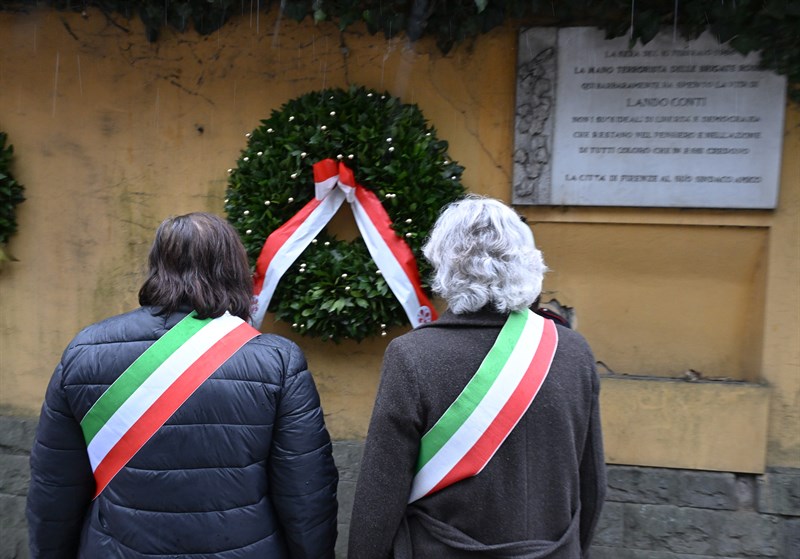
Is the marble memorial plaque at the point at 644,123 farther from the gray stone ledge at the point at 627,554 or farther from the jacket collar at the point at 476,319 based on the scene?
the jacket collar at the point at 476,319

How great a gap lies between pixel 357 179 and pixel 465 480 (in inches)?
78.9

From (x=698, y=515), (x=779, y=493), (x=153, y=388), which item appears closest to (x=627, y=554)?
(x=698, y=515)

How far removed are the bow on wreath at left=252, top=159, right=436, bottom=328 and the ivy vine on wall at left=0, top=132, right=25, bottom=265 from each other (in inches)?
59.9

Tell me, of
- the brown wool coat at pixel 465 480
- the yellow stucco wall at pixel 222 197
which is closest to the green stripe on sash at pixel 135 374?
the brown wool coat at pixel 465 480

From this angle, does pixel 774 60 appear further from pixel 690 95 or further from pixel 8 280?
pixel 8 280

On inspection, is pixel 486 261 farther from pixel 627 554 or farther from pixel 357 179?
pixel 627 554

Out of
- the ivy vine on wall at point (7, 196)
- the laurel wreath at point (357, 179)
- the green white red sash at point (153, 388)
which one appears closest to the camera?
the green white red sash at point (153, 388)

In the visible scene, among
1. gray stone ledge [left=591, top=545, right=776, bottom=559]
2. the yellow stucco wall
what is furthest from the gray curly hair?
gray stone ledge [left=591, top=545, right=776, bottom=559]

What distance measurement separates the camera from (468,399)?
1.86 metres

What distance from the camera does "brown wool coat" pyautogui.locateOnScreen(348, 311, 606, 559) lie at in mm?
1861

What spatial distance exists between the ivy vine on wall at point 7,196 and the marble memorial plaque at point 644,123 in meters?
2.72

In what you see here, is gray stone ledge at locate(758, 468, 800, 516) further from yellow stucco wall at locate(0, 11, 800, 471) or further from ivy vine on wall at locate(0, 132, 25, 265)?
ivy vine on wall at locate(0, 132, 25, 265)

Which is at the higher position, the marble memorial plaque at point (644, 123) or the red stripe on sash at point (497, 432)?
the marble memorial plaque at point (644, 123)

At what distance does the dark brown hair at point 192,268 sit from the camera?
2059 mm
